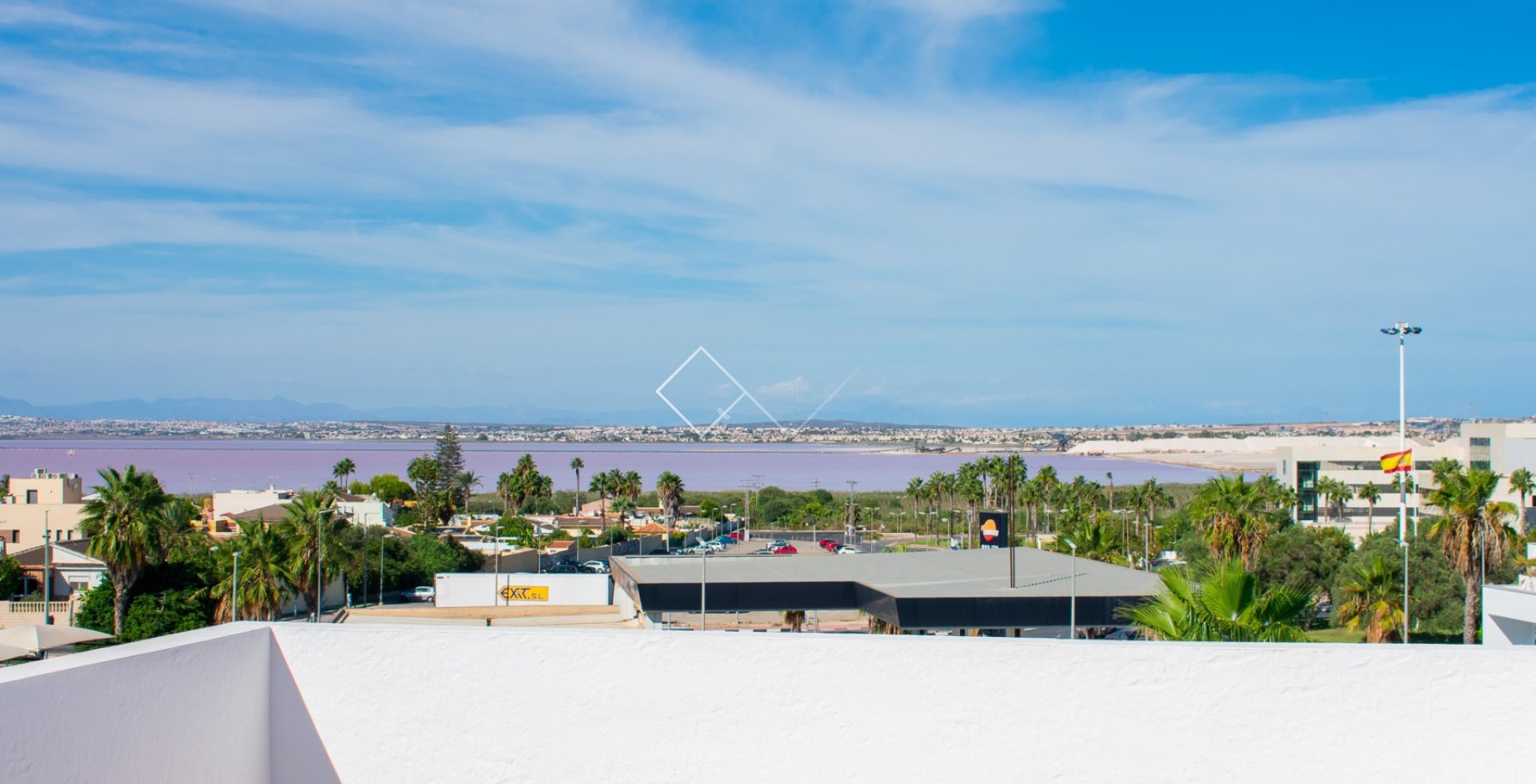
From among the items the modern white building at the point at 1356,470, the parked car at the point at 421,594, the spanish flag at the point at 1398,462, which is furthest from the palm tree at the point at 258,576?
the modern white building at the point at 1356,470

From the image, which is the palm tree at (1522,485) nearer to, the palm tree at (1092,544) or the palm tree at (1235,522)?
the palm tree at (1092,544)

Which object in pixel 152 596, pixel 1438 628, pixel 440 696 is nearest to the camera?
pixel 440 696

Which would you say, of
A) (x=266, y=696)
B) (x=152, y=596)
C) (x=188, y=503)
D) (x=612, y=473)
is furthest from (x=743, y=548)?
(x=266, y=696)

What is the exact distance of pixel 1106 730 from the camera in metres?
6.69

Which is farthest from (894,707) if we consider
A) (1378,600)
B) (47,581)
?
(47,581)

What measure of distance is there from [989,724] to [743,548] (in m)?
69.3

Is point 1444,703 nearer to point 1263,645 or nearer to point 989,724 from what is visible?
point 1263,645

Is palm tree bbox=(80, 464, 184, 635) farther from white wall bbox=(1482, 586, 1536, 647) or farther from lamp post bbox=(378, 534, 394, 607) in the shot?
white wall bbox=(1482, 586, 1536, 647)

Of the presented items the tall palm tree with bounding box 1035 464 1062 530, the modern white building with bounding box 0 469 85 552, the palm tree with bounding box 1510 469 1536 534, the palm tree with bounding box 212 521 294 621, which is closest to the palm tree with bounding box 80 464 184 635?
A: the palm tree with bounding box 212 521 294 621

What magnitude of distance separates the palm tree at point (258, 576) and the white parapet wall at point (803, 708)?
36.7 metres

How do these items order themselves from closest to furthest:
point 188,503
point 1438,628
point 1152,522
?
point 1438,628 → point 188,503 → point 1152,522

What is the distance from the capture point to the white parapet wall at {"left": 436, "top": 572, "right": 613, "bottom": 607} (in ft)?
161

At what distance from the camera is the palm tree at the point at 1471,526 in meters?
32.3

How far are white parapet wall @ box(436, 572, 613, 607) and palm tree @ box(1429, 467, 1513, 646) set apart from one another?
98.2ft
